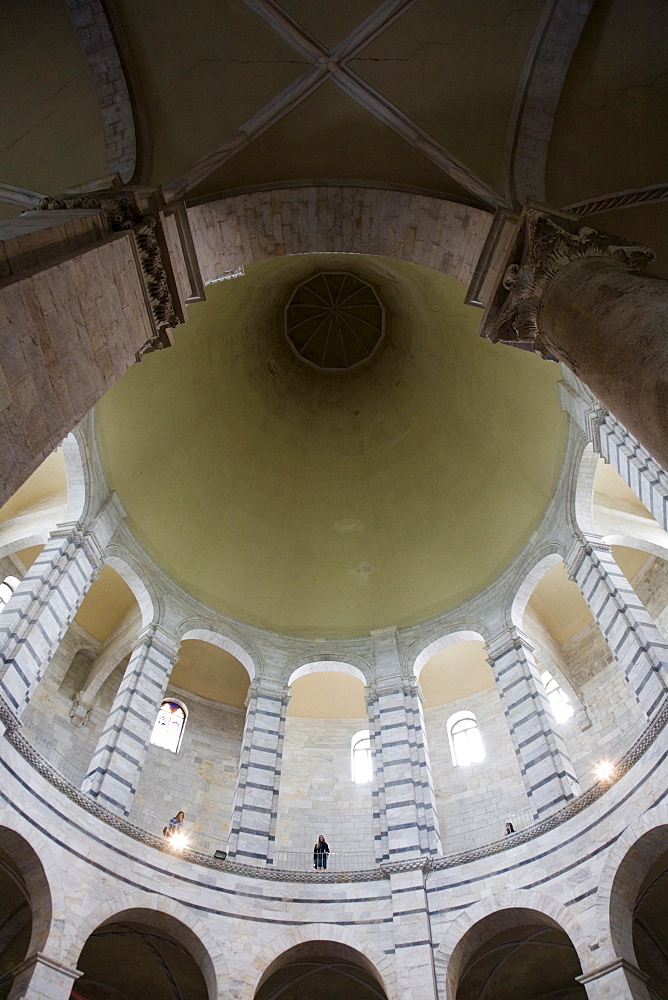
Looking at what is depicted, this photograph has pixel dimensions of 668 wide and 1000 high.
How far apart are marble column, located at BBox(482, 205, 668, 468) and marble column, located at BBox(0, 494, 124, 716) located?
8.19 meters

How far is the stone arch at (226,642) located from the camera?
15.3m

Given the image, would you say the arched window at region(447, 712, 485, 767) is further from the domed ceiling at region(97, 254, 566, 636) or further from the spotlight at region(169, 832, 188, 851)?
the spotlight at region(169, 832, 188, 851)

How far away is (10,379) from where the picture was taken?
5008 mm

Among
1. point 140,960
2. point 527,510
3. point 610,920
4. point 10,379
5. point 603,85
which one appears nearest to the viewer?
point 10,379

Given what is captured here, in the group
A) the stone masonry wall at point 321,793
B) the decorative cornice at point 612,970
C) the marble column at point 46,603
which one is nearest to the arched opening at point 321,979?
the stone masonry wall at point 321,793

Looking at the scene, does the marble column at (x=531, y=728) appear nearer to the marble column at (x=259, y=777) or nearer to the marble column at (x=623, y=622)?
the marble column at (x=623, y=622)

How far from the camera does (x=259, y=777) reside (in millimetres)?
13031

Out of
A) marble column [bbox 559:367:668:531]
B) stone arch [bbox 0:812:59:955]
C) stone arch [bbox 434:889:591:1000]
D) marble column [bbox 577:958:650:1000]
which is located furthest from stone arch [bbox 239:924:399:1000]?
marble column [bbox 559:367:668:531]

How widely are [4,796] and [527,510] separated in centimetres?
1105

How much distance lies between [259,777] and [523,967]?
5402mm

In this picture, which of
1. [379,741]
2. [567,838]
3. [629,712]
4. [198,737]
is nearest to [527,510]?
[629,712]

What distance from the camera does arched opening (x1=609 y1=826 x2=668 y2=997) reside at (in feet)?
30.6

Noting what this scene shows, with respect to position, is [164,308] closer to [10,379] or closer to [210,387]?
[10,379]

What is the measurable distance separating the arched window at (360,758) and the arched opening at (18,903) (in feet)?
24.4
